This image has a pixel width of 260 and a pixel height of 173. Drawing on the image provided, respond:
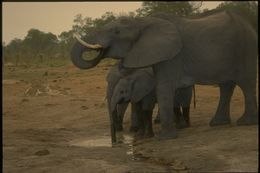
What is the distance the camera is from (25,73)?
98.1ft

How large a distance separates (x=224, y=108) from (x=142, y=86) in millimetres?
1678

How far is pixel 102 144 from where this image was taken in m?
9.66

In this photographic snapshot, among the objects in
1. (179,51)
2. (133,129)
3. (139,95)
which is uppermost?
(179,51)

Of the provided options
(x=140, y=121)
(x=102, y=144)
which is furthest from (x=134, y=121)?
(x=102, y=144)

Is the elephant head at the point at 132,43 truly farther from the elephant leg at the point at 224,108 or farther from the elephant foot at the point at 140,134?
the elephant leg at the point at 224,108

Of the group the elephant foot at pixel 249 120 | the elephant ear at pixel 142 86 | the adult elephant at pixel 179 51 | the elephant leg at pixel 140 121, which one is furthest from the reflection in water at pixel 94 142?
the elephant foot at pixel 249 120

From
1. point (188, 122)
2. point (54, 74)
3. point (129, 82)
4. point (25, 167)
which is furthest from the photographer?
point (54, 74)

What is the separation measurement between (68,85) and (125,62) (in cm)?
1293

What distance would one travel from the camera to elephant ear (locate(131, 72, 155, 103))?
32.0ft

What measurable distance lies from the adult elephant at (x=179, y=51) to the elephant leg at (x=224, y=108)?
1.92 ft

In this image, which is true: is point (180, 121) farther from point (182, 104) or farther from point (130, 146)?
point (130, 146)

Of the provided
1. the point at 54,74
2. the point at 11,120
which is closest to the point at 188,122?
the point at 11,120

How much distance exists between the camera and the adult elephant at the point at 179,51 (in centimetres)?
931

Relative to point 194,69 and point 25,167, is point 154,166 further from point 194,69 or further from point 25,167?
point 194,69
